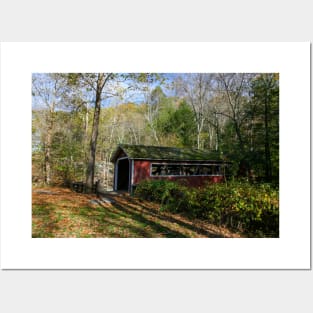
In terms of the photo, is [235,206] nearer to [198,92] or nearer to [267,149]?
[267,149]

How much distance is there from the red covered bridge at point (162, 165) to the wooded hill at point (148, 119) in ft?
0.83

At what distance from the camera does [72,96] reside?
4.02 meters

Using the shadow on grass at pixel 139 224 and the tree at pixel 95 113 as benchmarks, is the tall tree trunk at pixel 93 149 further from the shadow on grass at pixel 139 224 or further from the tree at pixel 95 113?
the shadow on grass at pixel 139 224

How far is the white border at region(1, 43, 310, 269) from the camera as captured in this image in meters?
3.15

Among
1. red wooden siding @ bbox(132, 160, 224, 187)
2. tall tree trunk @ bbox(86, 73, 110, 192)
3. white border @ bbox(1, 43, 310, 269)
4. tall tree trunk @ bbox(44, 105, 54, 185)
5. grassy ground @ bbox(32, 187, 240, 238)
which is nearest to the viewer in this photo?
white border @ bbox(1, 43, 310, 269)

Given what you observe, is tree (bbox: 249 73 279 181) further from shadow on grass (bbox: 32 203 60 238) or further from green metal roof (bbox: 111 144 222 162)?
A: shadow on grass (bbox: 32 203 60 238)

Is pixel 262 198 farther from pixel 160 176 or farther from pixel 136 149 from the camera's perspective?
pixel 136 149

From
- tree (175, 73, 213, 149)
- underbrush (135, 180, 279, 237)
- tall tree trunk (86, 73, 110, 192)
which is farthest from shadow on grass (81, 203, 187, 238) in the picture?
tree (175, 73, 213, 149)

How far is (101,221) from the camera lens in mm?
3561

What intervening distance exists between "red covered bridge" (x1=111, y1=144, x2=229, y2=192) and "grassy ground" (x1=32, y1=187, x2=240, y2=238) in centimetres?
116
